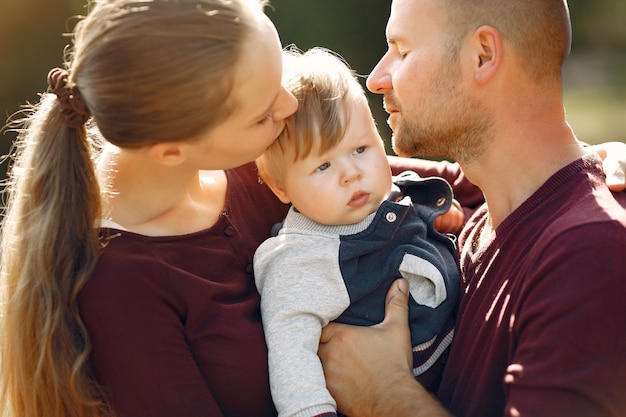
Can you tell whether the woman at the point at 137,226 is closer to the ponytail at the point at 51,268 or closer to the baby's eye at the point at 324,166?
the ponytail at the point at 51,268

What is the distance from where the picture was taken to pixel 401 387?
2266mm

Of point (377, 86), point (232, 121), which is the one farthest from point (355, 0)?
point (232, 121)

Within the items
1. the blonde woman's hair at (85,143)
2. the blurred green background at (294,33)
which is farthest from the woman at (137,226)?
the blurred green background at (294,33)

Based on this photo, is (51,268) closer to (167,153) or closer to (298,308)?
(167,153)

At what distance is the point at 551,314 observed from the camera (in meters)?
1.95

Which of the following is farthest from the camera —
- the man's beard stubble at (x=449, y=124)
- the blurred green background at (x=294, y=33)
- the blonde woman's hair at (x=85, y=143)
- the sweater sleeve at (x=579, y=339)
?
the blurred green background at (x=294, y=33)

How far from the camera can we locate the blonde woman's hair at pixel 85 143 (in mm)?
2021

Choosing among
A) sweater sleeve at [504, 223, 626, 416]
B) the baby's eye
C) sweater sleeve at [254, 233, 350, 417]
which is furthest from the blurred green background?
sweater sleeve at [504, 223, 626, 416]

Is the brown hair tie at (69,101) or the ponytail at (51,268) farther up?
the brown hair tie at (69,101)

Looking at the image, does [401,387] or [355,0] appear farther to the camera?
[355,0]

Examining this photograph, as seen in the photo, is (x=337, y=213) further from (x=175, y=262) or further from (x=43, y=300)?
(x=43, y=300)

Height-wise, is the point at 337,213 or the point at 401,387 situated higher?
the point at 337,213

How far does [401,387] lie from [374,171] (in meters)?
0.63

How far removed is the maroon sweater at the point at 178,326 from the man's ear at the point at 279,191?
18cm
